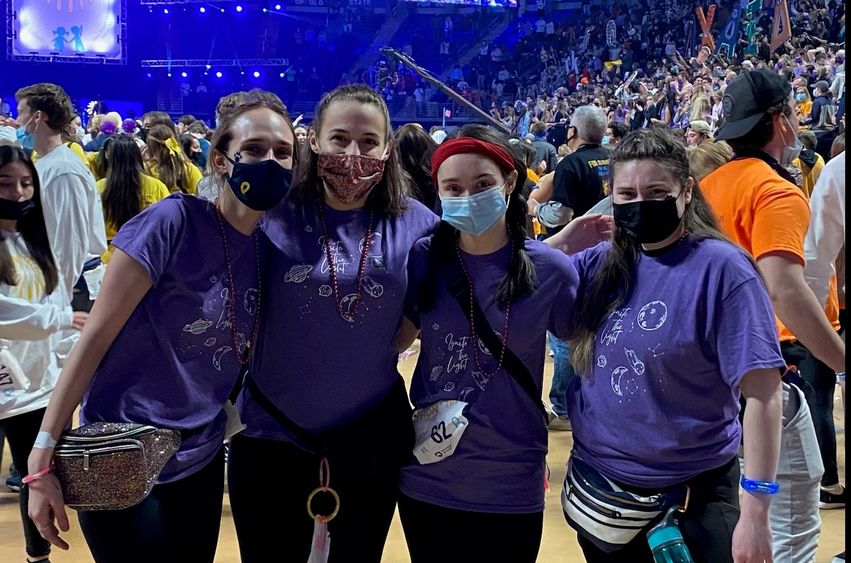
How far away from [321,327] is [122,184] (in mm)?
3479

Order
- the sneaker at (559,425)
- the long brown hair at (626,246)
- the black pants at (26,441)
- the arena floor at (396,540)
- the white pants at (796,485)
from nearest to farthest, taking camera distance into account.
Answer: the long brown hair at (626,246) < the white pants at (796,485) < the black pants at (26,441) < the arena floor at (396,540) < the sneaker at (559,425)

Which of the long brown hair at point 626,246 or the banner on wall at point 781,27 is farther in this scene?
the banner on wall at point 781,27

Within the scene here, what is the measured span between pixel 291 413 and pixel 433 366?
35 centimetres

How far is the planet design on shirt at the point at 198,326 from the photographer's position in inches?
80.7

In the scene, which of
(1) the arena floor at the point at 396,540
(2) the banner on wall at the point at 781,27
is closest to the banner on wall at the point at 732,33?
(2) the banner on wall at the point at 781,27

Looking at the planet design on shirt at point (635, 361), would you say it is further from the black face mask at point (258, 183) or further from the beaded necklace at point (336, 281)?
the black face mask at point (258, 183)

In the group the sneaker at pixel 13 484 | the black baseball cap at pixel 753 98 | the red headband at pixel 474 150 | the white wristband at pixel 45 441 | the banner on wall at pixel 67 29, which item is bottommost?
the banner on wall at pixel 67 29

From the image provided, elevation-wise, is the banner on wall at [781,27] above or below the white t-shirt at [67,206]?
above

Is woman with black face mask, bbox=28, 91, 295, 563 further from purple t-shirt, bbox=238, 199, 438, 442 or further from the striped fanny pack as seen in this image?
the striped fanny pack

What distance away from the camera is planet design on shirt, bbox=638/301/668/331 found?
2.03m

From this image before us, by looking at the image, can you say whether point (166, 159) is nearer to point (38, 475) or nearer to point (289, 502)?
point (289, 502)

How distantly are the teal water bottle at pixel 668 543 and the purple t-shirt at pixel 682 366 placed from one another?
3.3 inches

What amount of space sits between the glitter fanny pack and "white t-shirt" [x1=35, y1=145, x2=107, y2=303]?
2038 millimetres

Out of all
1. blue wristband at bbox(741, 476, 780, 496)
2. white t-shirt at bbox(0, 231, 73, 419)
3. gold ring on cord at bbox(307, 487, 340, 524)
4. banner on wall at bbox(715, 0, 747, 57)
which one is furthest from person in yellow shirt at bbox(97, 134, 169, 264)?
banner on wall at bbox(715, 0, 747, 57)
